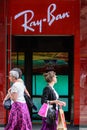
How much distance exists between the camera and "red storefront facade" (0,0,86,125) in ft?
45.5

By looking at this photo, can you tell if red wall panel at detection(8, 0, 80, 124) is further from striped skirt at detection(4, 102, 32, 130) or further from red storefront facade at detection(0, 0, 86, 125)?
striped skirt at detection(4, 102, 32, 130)

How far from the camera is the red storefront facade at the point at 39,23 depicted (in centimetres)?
1386

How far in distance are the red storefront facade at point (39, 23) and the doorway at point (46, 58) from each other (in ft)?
1.89

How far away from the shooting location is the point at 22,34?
14.0 metres

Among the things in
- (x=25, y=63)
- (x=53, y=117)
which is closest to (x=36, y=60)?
(x=25, y=63)

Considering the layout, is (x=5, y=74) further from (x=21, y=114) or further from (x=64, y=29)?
(x=21, y=114)

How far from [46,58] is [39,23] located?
4.21 feet

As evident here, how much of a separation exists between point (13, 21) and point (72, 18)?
179 cm

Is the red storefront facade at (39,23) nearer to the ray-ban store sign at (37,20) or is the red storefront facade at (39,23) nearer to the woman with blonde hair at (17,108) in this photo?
the ray-ban store sign at (37,20)

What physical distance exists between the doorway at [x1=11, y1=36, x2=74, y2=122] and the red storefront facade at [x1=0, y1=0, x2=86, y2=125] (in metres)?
0.58

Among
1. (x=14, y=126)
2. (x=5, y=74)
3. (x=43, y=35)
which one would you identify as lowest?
(x=14, y=126)

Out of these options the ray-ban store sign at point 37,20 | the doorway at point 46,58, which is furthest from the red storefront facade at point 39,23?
the doorway at point 46,58

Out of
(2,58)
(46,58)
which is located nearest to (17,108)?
(2,58)

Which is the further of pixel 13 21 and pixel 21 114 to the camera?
pixel 13 21
